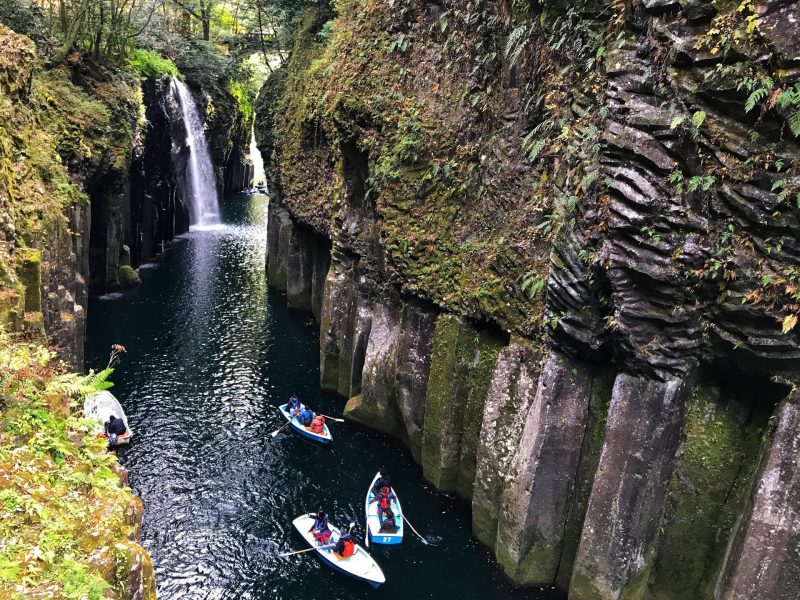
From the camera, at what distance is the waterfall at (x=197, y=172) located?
157 ft

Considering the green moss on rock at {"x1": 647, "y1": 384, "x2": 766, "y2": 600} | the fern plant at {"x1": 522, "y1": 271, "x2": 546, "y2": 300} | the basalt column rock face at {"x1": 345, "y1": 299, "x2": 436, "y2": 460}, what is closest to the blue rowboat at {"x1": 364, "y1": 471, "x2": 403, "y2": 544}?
the basalt column rock face at {"x1": 345, "y1": 299, "x2": 436, "y2": 460}

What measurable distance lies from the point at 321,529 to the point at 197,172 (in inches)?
1793

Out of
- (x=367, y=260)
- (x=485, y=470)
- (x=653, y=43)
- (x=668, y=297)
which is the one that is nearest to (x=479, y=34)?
(x=653, y=43)

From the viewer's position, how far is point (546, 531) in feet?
45.8

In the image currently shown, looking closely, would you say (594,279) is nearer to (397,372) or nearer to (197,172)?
(397,372)

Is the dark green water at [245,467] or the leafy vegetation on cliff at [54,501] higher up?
the leafy vegetation on cliff at [54,501]

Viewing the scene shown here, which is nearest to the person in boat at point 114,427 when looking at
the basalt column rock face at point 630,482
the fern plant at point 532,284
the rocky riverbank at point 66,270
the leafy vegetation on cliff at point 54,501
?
the rocky riverbank at point 66,270

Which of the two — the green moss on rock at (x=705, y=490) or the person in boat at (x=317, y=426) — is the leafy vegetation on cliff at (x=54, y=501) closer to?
the green moss on rock at (x=705, y=490)

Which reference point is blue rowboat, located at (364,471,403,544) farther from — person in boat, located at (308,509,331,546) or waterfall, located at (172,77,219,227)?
waterfall, located at (172,77,219,227)

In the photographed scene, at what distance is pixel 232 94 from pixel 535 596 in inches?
2214

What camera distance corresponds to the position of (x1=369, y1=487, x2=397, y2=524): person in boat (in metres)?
16.0

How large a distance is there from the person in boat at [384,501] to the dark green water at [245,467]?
88cm

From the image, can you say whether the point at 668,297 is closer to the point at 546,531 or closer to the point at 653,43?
the point at 653,43

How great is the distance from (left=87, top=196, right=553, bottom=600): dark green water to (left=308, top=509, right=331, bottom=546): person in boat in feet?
1.90
